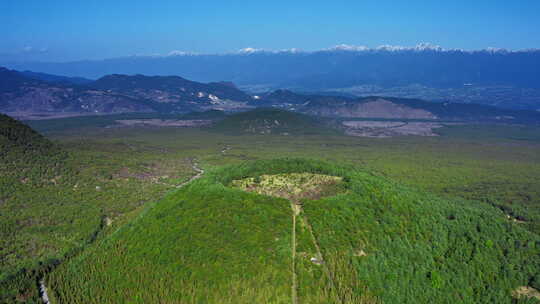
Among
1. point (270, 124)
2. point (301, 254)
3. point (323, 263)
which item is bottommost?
point (323, 263)

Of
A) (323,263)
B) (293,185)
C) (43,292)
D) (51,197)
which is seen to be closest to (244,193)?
(293,185)

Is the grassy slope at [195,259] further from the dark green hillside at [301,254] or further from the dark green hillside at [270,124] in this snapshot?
the dark green hillside at [270,124]

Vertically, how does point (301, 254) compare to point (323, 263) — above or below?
above

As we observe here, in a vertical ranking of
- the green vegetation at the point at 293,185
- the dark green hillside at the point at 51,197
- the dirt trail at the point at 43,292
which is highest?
the green vegetation at the point at 293,185

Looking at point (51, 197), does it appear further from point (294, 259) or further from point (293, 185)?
point (294, 259)

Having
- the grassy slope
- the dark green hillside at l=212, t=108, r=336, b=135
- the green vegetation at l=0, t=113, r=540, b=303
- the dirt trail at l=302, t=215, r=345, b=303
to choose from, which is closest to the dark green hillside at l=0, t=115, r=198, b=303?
the green vegetation at l=0, t=113, r=540, b=303

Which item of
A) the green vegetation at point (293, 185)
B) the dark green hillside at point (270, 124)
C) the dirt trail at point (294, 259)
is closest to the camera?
the dirt trail at point (294, 259)

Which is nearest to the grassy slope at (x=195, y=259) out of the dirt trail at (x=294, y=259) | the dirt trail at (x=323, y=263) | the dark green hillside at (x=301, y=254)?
the dark green hillside at (x=301, y=254)
